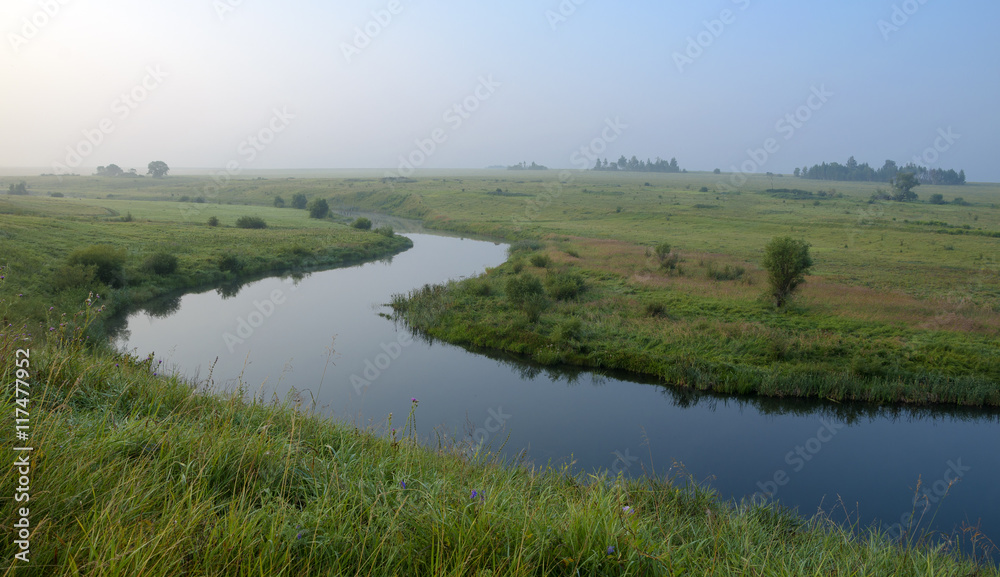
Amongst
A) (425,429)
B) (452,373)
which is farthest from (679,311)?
(425,429)

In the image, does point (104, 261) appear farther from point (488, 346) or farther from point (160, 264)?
point (488, 346)

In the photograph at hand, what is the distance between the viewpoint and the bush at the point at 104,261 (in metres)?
21.3

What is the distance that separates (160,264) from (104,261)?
3.21 meters

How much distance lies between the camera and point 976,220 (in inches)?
2275

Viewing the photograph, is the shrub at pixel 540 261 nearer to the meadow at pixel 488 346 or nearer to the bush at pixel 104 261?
the meadow at pixel 488 346

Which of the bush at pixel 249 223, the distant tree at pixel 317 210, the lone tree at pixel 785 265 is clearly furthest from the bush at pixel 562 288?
the distant tree at pixel 317 210

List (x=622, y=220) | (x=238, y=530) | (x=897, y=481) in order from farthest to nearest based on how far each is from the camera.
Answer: (x=622, y=220) → (x=897, y=481) → (x=238, y=530)

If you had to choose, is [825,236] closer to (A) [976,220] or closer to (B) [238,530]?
(A) [976,220]

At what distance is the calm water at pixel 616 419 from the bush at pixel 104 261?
3288mm

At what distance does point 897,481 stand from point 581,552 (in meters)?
11.0

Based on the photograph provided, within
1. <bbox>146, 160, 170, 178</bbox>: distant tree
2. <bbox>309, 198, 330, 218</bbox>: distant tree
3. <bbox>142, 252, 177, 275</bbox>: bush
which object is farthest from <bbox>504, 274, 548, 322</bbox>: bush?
<bbox>146, 160, 170, 178</bbox>: distant tree

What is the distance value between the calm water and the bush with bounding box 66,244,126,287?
129 inches

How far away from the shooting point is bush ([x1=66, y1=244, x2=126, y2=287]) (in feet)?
69.8

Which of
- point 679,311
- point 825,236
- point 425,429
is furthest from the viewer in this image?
point 825,236
